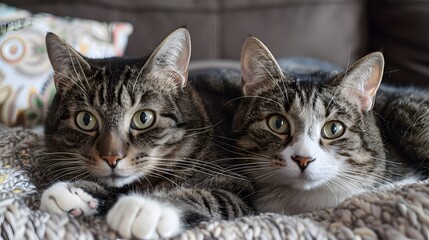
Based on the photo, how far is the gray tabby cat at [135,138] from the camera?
101 centimetres

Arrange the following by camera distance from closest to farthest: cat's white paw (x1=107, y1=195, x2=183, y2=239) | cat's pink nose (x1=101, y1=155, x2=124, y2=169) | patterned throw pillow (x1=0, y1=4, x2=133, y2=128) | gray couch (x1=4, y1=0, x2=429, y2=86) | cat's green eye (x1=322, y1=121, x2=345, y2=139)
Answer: cat's white paw (x1=107, y1=195, x2=183, y2=239), cat's pink nose (x1=101, y1=155, x2=124, y2=169), cat's green eye (x1=322, y1=121, x2=345, y2=139), patterned throw pillow (x1=0, y1=4, x2=133, y2=128), gray couch (x1=4, y1=0, x2=429, y2=86)

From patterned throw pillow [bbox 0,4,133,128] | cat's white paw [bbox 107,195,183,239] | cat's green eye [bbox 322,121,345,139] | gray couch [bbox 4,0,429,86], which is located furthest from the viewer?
gray couch [bbox 4,0,429,86]

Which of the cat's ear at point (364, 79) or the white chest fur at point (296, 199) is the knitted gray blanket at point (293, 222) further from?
the cat's ear at point (364, 79)

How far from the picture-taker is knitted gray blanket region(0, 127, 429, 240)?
2.77 feet

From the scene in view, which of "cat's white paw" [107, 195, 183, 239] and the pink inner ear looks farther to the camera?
the pink inner ear

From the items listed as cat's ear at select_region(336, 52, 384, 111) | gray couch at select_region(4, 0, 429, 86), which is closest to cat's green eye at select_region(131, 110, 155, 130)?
cat's ear at select_region(336, 52, 384, 111)

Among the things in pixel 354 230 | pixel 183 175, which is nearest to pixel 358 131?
pixel 354 230

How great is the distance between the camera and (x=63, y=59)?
116 cm

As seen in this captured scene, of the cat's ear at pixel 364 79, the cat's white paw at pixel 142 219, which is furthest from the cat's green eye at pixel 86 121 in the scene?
the cat's ear at pixel 364 79

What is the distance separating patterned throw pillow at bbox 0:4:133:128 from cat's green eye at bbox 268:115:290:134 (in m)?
0.89

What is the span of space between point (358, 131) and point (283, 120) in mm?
197

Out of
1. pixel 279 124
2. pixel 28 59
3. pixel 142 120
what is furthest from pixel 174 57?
pixel 28 59

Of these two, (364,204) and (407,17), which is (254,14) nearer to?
(407,17)

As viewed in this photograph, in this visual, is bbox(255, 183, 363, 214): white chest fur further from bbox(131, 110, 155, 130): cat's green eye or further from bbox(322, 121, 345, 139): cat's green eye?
bbox(131, 110, 155, 130): cat's green eye
